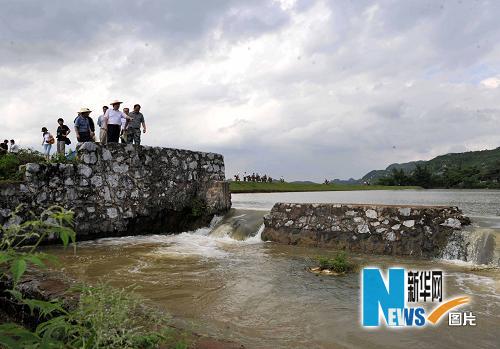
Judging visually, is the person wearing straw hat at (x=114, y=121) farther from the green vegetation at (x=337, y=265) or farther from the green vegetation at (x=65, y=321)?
the green vegetation at (x=65, y=321)

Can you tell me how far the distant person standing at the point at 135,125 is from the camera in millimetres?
12062

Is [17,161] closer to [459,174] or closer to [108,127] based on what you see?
[108,127]

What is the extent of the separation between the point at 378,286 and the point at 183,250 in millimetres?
4640

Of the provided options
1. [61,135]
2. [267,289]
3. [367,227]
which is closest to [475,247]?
[367,227]

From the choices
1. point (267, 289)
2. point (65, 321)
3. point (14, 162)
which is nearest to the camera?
point (65, 321)

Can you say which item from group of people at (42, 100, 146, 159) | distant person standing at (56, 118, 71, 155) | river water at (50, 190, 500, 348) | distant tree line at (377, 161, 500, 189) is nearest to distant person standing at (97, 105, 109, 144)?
group of people at (42, 100, 146, 159)

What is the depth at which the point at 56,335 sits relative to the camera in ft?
8.05

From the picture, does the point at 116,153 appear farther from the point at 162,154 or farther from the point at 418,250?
the point at 418,250

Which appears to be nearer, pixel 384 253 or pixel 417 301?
pixel 417 301

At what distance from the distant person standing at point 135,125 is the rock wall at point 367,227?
15.6ft

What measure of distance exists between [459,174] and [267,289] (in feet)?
199

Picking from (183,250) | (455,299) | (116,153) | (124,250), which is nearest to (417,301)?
(455,299)

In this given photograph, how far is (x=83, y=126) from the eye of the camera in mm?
11297

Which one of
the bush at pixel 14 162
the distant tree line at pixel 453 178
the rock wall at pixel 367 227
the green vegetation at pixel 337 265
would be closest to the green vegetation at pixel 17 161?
the bush at pixel 14 162
